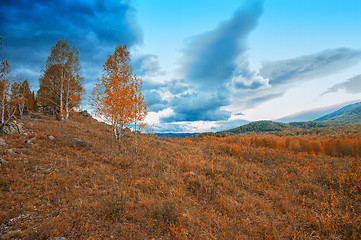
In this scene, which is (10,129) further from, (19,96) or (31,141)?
(19,96)

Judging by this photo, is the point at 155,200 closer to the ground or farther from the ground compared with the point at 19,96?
closer to the ground

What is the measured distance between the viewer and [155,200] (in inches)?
239

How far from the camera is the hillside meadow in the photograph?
4.41 m

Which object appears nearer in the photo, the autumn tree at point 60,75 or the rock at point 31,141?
the rock at point 31,141

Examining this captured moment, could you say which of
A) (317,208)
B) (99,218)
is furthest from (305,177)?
(99,218)

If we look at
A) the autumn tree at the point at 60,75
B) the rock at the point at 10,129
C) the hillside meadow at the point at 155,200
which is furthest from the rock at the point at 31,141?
the autumn tree at the point at 60,75

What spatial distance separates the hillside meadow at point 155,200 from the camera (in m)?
4.41

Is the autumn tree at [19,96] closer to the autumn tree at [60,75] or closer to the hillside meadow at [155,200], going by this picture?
the autumn tree at [60,75]

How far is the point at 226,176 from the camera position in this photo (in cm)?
925

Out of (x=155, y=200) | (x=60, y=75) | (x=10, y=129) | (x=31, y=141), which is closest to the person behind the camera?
(x=155, y=200)

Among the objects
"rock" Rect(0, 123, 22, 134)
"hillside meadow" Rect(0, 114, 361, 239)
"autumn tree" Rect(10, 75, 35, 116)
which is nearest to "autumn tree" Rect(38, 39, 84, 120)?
"autumn tree" Rect(10, 75, 35, 116)

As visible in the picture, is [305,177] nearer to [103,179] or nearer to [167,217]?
[167,217]

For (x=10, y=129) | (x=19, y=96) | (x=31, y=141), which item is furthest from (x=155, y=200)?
(x=19, y=96)

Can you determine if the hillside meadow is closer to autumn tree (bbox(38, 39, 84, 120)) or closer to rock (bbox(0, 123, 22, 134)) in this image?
rock (bbox(0, 123, 22, 134))
